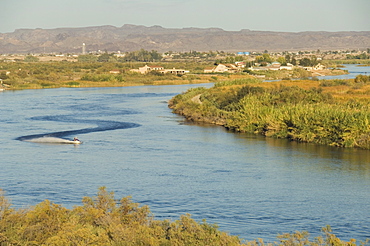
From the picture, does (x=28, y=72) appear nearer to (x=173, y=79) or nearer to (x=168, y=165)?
(x=173, y=79)

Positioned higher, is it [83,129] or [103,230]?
[103,230]

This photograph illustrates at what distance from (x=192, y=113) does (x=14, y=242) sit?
3360 cm

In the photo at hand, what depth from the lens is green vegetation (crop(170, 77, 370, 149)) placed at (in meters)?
31.8

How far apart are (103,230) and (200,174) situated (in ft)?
38.4

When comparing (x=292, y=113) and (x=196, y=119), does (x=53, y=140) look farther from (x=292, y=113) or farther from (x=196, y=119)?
(x=292, y=113)

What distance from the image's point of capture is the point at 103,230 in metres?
13.0

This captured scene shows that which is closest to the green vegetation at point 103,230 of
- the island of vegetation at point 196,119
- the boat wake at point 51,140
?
the island of vegetation at point 196,119

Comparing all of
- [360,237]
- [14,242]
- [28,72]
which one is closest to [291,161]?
[360,237]

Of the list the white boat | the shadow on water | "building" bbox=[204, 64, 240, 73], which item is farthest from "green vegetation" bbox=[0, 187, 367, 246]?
"building" bbox=[204, 64, 240, 73]

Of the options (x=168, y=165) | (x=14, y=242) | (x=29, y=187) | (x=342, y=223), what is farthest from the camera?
(x=168, y=165)

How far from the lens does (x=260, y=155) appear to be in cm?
2883

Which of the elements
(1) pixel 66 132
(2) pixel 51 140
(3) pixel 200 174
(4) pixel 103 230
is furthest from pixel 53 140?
(4) pixel 103 230

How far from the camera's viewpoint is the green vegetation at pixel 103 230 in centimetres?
1226

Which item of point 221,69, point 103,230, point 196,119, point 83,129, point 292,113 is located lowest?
point 196,119
